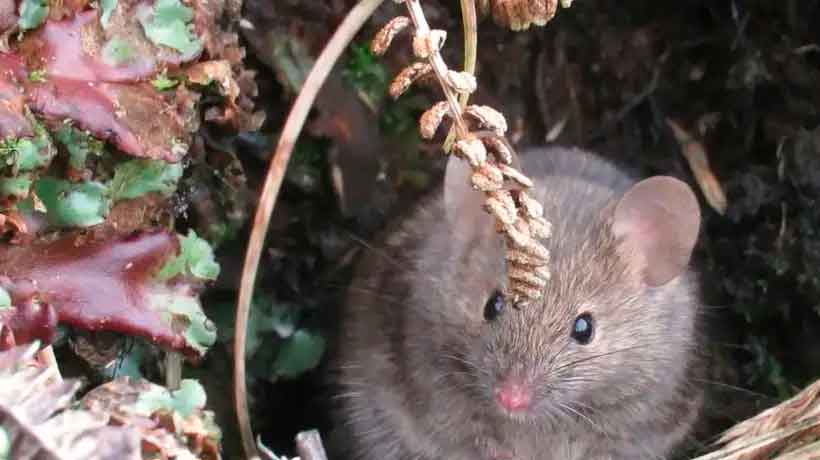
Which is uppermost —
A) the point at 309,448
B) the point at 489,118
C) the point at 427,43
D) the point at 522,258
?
the point at 427,43

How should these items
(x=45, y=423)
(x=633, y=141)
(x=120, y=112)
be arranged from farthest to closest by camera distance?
(x=633, y=141) < (x=120, y=112) < (x=45, y=423)

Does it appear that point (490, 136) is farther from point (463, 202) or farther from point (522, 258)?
point (463, 202)

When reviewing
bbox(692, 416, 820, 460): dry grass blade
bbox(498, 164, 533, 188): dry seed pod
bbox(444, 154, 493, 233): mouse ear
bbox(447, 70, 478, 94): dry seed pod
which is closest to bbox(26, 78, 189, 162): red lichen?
bbox(447, 70, 478, 94): dry seed pod

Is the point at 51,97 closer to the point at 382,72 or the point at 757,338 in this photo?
the point at 382,72

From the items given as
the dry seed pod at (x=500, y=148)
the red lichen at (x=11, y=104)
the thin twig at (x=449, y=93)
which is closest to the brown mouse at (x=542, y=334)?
the dry seed pod at (x=500, y=148)

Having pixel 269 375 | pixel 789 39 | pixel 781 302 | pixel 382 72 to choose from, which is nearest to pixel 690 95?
pixel 789 39

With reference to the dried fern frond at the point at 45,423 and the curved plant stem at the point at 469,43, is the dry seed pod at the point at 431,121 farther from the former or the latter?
the dried fern frond at the point at 45,423

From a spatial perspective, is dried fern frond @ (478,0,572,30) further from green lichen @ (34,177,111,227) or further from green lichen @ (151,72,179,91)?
green lichen @ (34,177,111,227)

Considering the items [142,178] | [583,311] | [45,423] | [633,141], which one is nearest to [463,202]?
[583,311]
